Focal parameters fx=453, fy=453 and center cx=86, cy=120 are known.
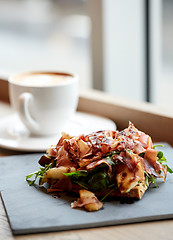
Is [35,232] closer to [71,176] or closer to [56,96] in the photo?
[71,176]

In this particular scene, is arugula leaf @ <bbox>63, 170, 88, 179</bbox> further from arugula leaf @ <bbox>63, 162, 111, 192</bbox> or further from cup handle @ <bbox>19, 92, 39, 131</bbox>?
cup handle @ <bbox>19, 92, 39, 131</bbox>

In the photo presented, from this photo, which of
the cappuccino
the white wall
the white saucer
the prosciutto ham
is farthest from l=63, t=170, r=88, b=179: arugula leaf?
the white wall

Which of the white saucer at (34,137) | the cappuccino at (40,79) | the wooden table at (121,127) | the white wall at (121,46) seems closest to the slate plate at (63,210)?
the wooden table at (121,127)

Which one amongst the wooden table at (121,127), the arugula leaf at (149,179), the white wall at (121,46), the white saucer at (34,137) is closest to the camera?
the wooden table at (121,127)

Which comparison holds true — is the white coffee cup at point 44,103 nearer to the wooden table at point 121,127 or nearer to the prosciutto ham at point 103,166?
the wooden table at point 121,127

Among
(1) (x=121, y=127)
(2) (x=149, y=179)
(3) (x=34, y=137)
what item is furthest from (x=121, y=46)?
(2) (x=149, y=179)

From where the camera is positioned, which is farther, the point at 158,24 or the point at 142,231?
the point at 158,24

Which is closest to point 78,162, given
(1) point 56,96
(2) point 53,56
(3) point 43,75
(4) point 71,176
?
(4) point 71,176
